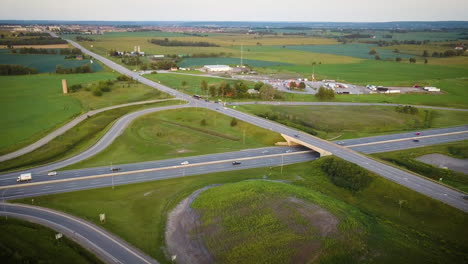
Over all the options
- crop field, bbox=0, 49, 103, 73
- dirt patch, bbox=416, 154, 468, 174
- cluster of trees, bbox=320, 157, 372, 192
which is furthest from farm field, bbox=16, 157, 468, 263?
crop field, bbox=0, 49, 103, 73

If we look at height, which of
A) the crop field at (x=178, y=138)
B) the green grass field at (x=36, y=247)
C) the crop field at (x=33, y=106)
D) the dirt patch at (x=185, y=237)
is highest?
the crop field at (x=33, y=106)

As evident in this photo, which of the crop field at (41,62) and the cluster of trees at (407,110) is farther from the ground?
the crop field at (41,62)

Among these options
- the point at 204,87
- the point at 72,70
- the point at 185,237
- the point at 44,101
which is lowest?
the point at 185,237

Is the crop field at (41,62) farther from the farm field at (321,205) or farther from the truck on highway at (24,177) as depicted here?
the farm field at (321,205)

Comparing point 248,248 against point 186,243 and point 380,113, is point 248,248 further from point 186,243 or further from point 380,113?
point 380,113

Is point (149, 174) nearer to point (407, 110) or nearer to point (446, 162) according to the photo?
point (446, 162)

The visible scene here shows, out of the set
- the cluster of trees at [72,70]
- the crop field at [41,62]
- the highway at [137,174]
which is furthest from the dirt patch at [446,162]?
the crop field at [41,62]

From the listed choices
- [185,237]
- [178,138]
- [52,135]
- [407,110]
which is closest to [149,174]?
[178,138]
